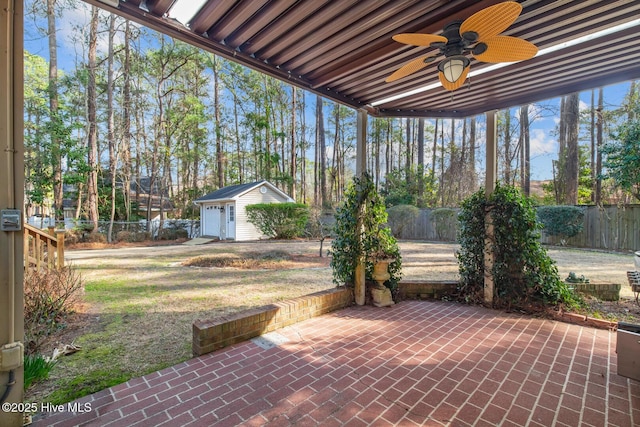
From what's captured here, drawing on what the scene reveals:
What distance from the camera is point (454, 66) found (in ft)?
7.95

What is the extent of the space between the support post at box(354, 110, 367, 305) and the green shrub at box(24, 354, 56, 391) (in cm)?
321

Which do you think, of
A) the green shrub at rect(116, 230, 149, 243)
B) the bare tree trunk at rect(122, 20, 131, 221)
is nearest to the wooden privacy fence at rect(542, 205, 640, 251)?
the green shrub at rect(116, 230, 149, 243)

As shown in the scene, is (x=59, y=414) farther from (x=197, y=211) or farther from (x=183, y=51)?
(x=197, y=211)

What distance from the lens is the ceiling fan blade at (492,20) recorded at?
179cm

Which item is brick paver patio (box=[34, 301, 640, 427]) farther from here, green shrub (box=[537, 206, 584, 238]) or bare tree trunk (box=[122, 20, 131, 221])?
bare tree trunk (box=[122, 20, 131, 221])

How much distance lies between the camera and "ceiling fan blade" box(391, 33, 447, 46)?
2127mm

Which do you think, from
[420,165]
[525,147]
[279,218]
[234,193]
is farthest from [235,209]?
[525,147]

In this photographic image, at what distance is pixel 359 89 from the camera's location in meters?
3.62

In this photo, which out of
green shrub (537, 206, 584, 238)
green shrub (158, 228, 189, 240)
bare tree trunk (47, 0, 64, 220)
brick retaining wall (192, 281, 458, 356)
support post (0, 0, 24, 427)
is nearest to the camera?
support post (0, 0, 24, 427)

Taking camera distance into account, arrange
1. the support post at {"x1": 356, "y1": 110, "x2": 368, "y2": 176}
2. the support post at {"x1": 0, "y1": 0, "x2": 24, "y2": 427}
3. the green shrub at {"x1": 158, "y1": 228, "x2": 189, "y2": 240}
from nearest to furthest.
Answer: the support post at {"x1": 0, "y1": 0, "x2": 24, "y2": 427} → the support post at {"x1": 356, "y1": 110, "x2": 368, "y2": 176} → the green shrub at {"x1": 158, "y1": 228, "x2": 189, "y2": 240}

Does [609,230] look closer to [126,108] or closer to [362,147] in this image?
[362,147]

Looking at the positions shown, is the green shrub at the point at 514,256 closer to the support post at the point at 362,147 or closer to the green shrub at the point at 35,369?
the support post at the point at 362,147

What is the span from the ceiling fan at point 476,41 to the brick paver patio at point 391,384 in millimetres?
2487

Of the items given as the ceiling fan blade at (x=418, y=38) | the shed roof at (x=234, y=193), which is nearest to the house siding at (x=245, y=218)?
the shed roof at (x=234, y=193)
